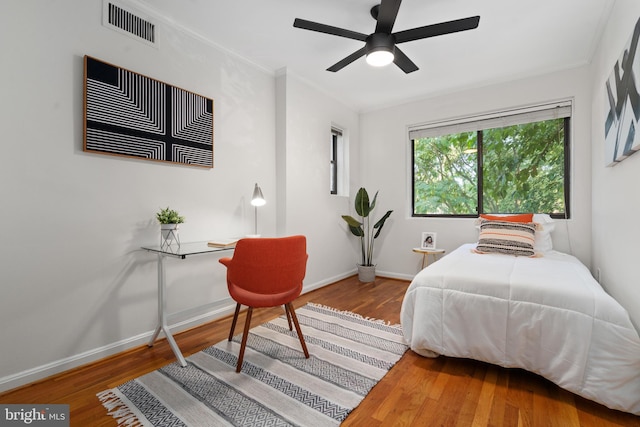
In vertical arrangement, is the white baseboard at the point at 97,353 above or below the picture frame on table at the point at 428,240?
below

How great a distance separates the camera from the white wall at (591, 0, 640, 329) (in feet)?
5.64

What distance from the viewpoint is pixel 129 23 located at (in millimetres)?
2168

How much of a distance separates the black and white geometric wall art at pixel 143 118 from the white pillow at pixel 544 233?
11.1 feet

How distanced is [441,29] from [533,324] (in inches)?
77.8

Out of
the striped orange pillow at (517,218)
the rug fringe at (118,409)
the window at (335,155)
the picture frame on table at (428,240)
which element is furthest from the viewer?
the window at (335,155)

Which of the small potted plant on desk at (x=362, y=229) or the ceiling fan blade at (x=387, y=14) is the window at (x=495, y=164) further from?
the ceiling fan blade at (x=387, y=14)

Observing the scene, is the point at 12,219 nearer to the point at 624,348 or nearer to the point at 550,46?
the point at 624,348

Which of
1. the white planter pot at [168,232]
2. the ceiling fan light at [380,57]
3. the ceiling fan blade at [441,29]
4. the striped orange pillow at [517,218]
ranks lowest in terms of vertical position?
the white planter pot at [168,232]

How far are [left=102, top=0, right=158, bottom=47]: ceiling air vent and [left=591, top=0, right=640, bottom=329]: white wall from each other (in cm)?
318

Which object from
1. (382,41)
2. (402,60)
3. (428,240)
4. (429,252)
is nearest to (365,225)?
(428,240)

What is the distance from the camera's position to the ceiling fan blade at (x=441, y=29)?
1939mm

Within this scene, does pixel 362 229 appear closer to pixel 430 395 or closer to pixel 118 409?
pixel 430 395

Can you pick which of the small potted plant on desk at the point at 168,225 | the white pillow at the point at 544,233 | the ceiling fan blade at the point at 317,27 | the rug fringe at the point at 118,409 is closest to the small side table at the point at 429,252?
the white pillow at the point at 544,233

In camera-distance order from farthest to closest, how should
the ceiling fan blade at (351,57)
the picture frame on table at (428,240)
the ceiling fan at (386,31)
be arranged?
the picture frame on table at (428,240) < the ceiling fan blade at (351,57) < the ceiling fan at (386,31)
